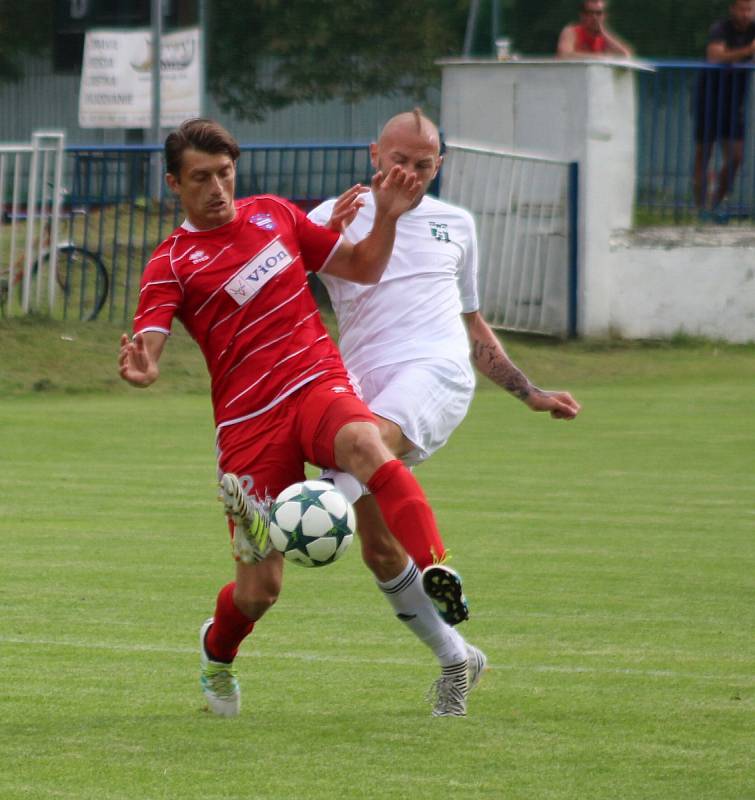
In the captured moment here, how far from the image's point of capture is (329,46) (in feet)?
124

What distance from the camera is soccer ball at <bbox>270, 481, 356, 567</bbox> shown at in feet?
19.4

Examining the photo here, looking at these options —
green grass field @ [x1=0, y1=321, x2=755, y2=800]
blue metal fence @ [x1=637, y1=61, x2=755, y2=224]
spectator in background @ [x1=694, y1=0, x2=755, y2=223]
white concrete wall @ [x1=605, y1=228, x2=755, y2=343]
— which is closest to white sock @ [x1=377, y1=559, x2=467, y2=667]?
green grass field @ [x1=0, y1=321, x2=755, y2=800]

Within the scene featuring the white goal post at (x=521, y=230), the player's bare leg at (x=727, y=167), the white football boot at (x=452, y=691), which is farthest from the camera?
the player's bare leg at (x=727, y=167)

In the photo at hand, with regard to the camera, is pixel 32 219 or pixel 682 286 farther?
pixel 682 286

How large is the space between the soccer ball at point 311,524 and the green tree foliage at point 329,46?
32.4 m

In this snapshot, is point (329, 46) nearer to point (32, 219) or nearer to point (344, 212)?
point (32, 219)

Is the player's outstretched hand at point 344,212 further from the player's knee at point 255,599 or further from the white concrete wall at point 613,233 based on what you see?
the white concrete wall at point 613,233

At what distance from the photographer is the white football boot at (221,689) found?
636 cm

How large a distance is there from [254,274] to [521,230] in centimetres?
1417

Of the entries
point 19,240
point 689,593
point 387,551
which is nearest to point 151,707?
point 387,551

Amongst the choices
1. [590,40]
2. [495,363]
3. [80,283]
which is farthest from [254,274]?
[590,40]

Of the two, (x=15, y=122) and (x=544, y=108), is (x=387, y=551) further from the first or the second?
(x=15, y=122)

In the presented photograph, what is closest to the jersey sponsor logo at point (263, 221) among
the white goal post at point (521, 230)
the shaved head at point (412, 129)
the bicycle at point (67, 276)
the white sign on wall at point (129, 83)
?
the shaved head at point (412, 129)

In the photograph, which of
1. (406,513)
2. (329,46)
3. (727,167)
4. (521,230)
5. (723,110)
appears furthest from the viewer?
(329,46)
